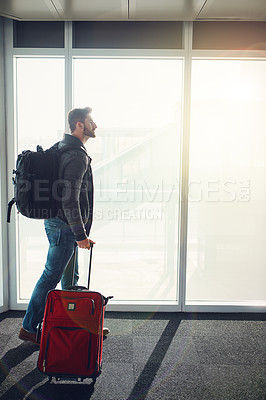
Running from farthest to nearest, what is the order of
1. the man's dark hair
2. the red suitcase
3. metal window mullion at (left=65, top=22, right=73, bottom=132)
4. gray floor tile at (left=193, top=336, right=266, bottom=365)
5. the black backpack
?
metal window mullion at (left=65, top=22, right=73, bottom=132)
the man's dark hair
gray floor tile at (left=193, top=336, right=266, bottom=365)
the black backpack
the red suitcase

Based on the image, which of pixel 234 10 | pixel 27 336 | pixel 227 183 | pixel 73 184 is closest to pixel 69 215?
pixel 73 184

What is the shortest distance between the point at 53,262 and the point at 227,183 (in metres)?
1.67

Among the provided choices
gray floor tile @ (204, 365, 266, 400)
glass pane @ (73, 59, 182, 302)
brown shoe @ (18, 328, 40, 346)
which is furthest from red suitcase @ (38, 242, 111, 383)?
glass pane @ (73, 59, 182, 302)

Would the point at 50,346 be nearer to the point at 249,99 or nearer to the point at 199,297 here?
the point at 199,297

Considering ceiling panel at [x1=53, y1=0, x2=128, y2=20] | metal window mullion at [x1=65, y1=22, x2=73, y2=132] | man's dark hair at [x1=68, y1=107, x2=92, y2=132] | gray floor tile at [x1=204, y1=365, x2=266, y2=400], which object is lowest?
gray floor tile at [x1=204, y1=365, x2=266, y2=400]

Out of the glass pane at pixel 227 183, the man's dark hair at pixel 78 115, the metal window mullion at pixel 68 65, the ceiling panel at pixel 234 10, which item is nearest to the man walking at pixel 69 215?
the man's dark hair at pixel 78 115

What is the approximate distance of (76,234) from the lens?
2346 millimetres

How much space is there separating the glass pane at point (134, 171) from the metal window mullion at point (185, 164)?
0.19 ft

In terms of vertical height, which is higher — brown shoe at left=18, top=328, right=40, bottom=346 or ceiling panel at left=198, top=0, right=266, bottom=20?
ceiling panel at left=198, top=0, right=266, bottom=20

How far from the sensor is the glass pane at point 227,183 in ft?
10.2

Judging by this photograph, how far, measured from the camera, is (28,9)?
2.69 m

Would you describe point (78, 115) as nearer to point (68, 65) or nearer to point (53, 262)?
point (68, 65)

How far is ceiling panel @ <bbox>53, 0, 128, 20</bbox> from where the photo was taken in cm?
254

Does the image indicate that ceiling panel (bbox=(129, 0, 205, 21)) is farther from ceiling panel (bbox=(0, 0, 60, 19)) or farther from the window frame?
ceiling panel (bbox=(0, 0, 60, 19))
